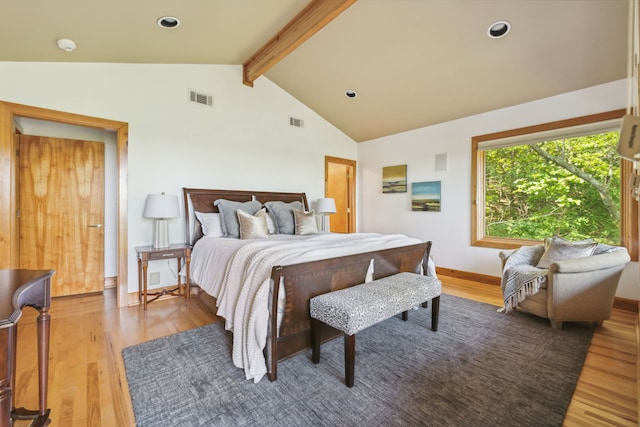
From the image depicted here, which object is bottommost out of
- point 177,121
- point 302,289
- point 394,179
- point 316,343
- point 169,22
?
point 316,343

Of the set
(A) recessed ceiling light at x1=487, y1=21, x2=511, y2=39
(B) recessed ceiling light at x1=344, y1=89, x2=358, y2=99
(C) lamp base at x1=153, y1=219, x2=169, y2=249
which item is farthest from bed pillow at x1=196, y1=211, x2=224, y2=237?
(A) recessed ceiling light at x1=487, y1=21, x2=511, y2=39

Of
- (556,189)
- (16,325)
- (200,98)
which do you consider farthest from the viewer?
A: (200,98)

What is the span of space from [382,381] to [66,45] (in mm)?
4027

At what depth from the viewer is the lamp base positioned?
136 inches

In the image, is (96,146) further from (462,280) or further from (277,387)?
(462,280)

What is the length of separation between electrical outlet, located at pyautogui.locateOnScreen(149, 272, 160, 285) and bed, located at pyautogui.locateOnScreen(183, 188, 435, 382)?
770 millimetres

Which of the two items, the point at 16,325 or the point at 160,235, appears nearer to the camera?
the point at 16,325

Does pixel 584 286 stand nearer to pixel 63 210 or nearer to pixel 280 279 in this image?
pixel 280 279

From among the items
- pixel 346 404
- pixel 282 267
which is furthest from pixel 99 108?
pixel 346 404

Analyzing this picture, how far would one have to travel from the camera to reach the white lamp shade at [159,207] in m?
3.31

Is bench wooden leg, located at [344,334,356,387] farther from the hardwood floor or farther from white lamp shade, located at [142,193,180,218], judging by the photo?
white lamp shade, located at [142,193,180,218]

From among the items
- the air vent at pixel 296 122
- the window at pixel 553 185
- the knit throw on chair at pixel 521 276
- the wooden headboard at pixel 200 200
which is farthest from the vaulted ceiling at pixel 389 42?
the knit throw on chair at pixel 521 276

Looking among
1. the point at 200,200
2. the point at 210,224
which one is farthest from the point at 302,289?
the point at 200,200

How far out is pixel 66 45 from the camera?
271 cm
